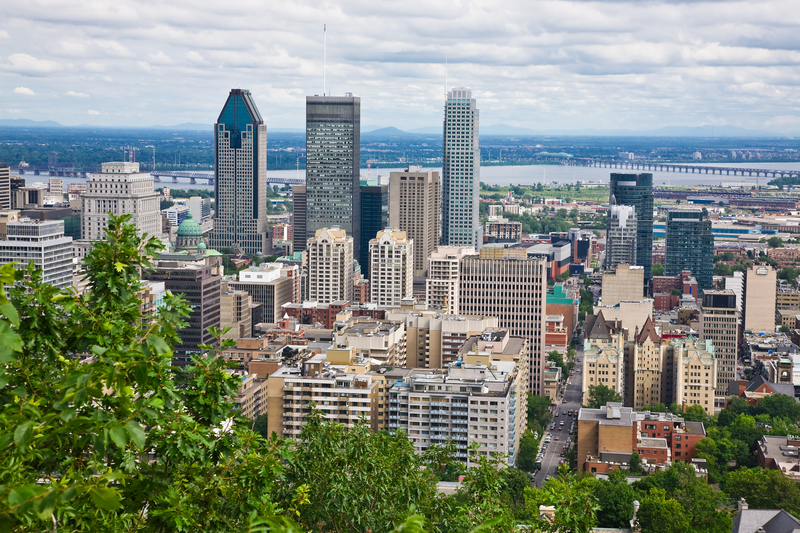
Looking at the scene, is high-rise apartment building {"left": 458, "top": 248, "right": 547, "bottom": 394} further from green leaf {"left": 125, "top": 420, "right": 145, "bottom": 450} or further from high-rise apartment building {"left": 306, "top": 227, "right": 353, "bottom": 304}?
green leaf {"left": 125, "top": 420, "right": 145, "bottom": 450}

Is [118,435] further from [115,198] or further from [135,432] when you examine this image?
[115,198]

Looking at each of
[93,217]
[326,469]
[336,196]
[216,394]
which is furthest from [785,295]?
[216,394]

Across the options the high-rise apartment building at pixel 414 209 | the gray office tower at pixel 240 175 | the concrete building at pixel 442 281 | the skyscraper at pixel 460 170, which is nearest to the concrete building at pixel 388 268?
the concrete building at pixel 442 281

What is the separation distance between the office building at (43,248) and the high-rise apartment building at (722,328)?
132 feet

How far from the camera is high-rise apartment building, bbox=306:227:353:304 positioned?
3093 inches

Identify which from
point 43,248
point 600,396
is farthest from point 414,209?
point 600,396

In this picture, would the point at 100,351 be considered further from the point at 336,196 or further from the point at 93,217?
the point at 336,196

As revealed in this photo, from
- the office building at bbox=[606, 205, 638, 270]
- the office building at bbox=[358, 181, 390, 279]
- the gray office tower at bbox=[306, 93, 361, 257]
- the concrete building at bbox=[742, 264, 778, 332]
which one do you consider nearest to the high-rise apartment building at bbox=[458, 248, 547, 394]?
the concrete building at bbox=[742, 264, 778, 332]

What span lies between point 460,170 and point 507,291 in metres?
51.8

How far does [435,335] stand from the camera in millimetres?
54438

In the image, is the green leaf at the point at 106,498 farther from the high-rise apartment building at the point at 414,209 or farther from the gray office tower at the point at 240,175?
the gray office tower at the point at 240,175

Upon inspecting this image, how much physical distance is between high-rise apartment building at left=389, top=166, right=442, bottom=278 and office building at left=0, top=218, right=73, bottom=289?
3862 centimetres

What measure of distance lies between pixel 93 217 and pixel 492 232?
58.4m

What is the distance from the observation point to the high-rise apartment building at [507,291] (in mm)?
60156
